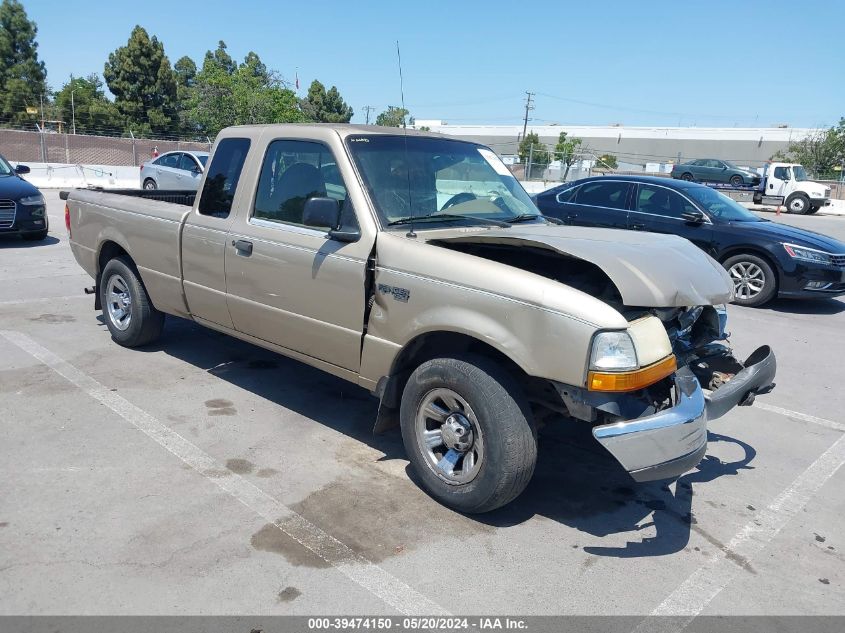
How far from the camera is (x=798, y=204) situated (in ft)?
99.2

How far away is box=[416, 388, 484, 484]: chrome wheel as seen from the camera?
3664mm

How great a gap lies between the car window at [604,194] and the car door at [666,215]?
229 mm

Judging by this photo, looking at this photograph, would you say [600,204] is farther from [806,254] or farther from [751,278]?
[806,254]

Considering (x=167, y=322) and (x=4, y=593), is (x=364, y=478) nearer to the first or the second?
(x=4, y=593)

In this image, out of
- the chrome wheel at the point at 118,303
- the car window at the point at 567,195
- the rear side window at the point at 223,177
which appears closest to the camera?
the rear side window at the point at 223,177

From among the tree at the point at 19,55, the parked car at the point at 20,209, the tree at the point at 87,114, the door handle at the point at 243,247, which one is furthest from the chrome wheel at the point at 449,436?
the tree at the point at 19,55

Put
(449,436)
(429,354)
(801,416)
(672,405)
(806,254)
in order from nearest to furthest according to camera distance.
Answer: (672,405) → (449,436) → (429,354) → (801,416) → (806,254)

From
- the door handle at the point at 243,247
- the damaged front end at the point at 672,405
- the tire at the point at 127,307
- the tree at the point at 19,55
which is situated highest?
the tree at the point at 19,55

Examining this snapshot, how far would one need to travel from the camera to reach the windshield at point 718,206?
10.2 meters

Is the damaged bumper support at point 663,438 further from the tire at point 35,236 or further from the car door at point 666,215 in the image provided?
the tire at point 35,236

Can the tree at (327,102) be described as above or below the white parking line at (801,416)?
above

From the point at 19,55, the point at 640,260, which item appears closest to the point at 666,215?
the point at 640,260

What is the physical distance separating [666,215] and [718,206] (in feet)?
2.79

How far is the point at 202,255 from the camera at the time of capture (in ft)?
17.0
